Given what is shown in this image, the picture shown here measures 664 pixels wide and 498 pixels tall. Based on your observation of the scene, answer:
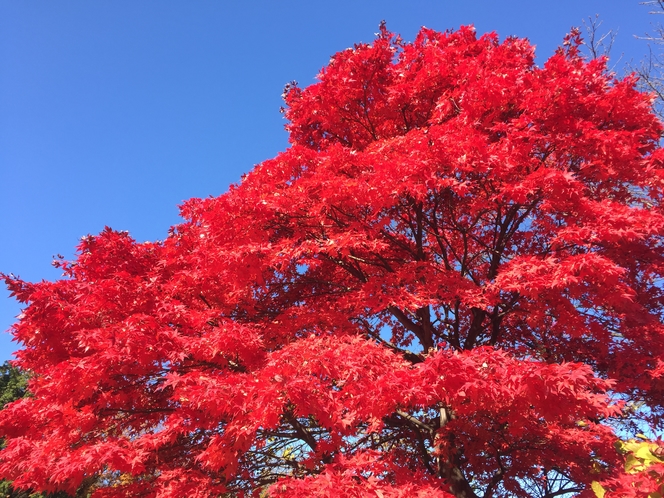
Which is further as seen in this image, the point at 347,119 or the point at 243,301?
the point at 347,119

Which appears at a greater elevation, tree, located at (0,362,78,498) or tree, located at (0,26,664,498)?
tree, located at (0,362,78,498)

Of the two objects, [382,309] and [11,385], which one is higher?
[11,385]

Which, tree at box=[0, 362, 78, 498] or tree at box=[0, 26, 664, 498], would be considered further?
tree at box=[0, 362, 78, 498]

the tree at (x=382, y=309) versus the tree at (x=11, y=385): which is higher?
the tree at (x=11, y=385)

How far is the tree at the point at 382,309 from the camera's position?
12.9 feet

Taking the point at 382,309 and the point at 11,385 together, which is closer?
the point at 382,309

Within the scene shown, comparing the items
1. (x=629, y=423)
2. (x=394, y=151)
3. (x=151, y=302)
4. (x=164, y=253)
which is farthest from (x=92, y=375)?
(x=629, y=423)

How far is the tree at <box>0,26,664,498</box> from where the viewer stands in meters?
3.93

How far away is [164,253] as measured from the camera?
6559 mm

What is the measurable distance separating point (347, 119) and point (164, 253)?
383 centimetres

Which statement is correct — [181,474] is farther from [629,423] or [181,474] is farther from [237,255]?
[629,423]

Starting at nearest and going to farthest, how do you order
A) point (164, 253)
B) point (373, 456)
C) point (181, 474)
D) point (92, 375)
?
point (373, 456)
point (92, 375)
point (181, 474)
point (164, 253)

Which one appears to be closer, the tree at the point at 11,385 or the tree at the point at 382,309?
the tree at the point at 382,309

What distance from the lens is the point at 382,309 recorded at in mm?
5512
